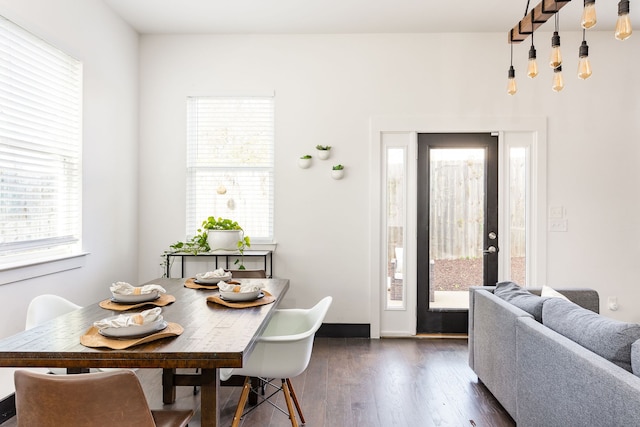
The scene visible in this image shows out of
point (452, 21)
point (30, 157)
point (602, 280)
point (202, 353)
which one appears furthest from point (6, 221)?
point (602, 280)

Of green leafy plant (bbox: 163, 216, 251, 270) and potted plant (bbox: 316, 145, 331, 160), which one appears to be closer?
green leafy plant (bbox: 163, 216, 251, 270)

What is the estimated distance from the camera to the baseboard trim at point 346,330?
4.26 meters

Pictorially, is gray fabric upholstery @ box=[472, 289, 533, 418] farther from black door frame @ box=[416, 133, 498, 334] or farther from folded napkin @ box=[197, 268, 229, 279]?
folded napkin @ box=[197, 268, 229, 279]

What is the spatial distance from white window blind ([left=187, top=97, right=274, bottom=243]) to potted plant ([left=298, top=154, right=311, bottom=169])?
30 cm

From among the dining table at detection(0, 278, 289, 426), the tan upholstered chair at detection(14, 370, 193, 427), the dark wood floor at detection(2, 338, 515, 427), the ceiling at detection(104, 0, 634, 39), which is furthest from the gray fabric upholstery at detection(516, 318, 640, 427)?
the ceiling at detection(104, 0, 634, 39)

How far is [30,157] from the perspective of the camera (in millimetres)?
2818

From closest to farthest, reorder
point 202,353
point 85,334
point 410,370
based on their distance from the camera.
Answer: point 202,353 < point 85,334 < point 410,370

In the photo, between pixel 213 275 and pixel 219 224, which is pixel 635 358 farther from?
pixel 219 224

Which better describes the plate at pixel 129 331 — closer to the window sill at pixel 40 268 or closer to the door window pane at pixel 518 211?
the window sill at pixel 40 268

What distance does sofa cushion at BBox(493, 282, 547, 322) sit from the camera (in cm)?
235

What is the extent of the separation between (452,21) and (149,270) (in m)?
3.75

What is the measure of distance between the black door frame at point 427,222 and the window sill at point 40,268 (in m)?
2.98

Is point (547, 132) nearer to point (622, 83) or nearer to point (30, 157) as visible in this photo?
point (622, 83)

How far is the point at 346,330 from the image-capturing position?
4.27m
